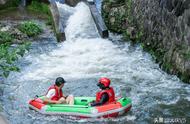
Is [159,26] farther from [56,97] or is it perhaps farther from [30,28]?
[30,28]

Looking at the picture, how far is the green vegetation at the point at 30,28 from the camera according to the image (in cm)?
2092

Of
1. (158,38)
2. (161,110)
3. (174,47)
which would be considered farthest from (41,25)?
(161,110)

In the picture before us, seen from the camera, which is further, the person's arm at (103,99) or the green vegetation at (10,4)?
the green vegetation at (10,4)

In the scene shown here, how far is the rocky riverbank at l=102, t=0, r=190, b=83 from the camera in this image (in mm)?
14812

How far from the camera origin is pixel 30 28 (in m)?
21.0

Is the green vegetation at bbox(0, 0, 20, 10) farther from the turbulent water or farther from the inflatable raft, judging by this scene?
the inflatable raft

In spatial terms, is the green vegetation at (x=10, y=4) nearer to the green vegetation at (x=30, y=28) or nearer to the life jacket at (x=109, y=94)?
the green vegetation at (x=30, y=28)

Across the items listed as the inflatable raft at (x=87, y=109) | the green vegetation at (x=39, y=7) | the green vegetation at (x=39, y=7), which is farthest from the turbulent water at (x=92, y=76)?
the green vegetation at (x=39, y=7)

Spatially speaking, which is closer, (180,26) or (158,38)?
(180,26)

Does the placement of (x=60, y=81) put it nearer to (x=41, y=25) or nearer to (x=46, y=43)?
(x=46, y=43)

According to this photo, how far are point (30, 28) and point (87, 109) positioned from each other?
8806 mm

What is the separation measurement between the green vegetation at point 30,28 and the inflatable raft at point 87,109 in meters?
7.77

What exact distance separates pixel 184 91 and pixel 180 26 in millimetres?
2124

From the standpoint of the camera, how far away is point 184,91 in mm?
14414
